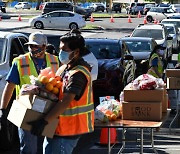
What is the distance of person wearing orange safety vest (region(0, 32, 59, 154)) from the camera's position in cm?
678

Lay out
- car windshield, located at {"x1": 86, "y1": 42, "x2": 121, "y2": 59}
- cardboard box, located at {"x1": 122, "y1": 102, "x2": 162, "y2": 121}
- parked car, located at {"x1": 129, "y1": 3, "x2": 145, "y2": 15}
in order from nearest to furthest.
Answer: cardboard box, located at {"x1": 122, "y1": 102, "x2": 162, "y2": 121}
car windshield, located at {"x1": 86, "y1": 42, "x2": 121, "y2": 59}
parked car, located at {"x1": 129, "y1": 3, "x2": 145, "y2": 15}

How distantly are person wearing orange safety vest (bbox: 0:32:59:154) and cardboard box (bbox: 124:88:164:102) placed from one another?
0.94 m

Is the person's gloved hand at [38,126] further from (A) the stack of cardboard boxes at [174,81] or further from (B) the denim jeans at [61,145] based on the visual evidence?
(A) the stack of cardboard boxes at [174,81]

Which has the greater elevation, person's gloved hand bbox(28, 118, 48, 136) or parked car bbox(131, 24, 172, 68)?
person's gloved hand bbox(28, 118, 48, 136)

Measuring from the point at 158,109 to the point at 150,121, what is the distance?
0.18 m

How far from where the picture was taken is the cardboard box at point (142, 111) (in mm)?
7129

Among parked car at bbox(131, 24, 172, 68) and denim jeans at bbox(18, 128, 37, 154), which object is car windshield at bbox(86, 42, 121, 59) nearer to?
parked car at bbox(131, 24, 172, 68)

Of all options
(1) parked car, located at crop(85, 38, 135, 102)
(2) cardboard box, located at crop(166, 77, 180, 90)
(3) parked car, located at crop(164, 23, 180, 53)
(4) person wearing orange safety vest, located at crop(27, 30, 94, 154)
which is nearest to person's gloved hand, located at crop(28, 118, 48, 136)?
(4) person wearing orange safety vest, located at crop(27, 30, 94, 154)

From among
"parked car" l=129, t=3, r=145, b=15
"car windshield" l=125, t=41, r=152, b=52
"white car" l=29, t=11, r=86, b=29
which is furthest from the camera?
"parked car" l=129, t=3, r=145, b=15

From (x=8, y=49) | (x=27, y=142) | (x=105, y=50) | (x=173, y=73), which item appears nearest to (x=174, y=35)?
(x=105, y=50)

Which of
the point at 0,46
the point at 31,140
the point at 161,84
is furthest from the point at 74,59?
the point at 0,46

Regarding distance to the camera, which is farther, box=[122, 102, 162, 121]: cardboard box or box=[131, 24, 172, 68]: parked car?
box=[131, 24, 172, 68]: parked car

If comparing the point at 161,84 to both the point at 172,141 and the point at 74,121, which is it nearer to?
the point at 74,121

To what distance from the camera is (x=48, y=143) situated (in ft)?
19.0
